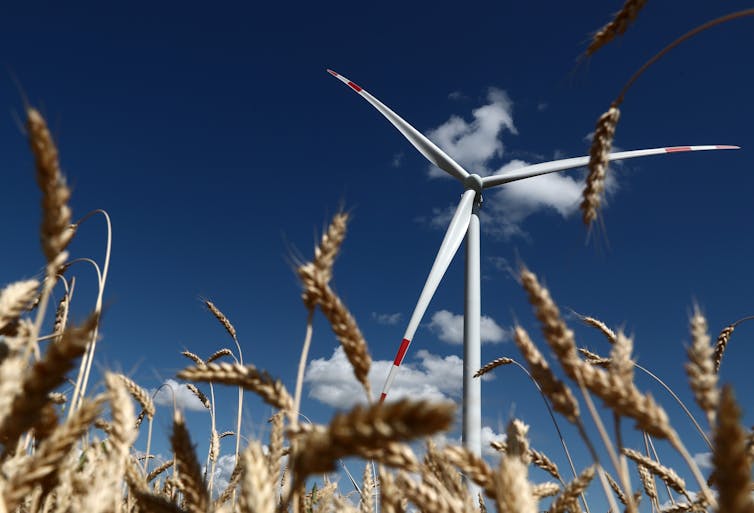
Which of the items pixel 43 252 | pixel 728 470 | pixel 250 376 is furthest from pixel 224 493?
pixel 728 470

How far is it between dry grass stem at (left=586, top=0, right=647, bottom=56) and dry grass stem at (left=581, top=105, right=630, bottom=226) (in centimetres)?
35

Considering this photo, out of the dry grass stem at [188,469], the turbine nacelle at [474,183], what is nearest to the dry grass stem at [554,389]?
the dry grass stem at [188,469]

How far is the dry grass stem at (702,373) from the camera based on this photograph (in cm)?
203

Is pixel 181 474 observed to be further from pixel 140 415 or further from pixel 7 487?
pixel 140 415

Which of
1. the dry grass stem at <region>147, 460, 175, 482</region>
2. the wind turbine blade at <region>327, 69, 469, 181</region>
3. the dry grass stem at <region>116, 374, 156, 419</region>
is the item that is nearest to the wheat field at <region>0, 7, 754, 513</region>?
the dry grass stem at <region>116, 374, 156, 419</region>

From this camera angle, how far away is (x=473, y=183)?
22.9 metres

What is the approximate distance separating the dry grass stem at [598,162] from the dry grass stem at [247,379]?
204cm

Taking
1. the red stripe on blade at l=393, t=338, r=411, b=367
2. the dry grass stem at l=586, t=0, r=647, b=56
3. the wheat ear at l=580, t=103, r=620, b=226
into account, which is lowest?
the wheat ear at l=580, t=103, r=620, b=226

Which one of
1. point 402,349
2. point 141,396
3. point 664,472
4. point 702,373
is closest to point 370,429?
point 702,373

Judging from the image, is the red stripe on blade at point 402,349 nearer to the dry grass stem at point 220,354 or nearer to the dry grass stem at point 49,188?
the dry grass stem at point 220,354

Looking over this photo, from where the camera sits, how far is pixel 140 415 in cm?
670

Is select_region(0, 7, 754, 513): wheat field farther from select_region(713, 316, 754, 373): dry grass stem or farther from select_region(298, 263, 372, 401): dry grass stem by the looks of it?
select_region(713, 316, 754, 373): dry grass stem

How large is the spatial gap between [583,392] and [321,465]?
114 cm

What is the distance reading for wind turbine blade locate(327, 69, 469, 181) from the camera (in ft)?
71.8
